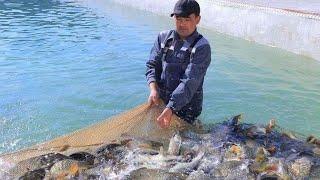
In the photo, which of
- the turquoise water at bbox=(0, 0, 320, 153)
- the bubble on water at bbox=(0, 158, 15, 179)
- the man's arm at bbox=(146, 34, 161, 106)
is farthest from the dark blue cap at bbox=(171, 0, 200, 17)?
the turquoise water at bbox=(0, 0, 320, 153)

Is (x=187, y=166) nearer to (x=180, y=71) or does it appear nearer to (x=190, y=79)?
(x=190, y=79)

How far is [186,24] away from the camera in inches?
231

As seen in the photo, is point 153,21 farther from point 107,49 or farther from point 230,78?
point 230,78

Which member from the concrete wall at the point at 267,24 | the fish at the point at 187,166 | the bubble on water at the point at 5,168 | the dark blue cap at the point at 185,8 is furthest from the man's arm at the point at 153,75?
the concrete wall at the point at 267,24

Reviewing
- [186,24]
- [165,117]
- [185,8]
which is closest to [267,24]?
[186,24]

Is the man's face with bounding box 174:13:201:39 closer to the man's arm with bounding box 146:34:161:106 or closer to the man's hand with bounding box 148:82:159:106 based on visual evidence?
the man's arm with bounding box 146:34:161:106

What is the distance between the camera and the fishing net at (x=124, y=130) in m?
6.29

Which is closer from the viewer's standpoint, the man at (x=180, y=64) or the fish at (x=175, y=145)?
the man at (x=180, y=64)

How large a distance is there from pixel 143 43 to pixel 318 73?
6.17 metres

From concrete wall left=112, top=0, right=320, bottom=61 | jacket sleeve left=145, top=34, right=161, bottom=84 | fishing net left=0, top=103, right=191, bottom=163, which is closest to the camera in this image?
fishing net left=0, top=103, right=191, bottom=163

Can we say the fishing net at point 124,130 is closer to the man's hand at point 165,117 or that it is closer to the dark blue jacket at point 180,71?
the dark blue jacket at point 180,71

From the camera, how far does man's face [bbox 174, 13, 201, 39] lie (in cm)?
586

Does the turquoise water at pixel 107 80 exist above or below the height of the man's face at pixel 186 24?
below

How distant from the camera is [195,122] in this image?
6.83 metres
